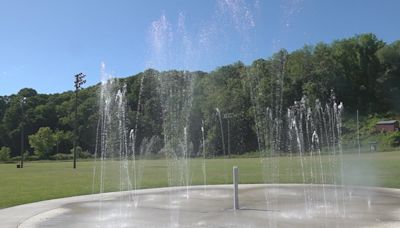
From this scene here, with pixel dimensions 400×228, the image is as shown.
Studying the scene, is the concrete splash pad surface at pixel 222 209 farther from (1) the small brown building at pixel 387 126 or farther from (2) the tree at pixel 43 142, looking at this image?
(2) the tree at pixel 43 142

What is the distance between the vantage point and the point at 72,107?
112 metres

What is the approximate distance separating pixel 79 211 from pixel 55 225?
2.32m

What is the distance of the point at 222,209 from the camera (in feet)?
41.2

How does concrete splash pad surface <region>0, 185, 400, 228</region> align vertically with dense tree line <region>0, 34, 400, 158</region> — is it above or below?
below

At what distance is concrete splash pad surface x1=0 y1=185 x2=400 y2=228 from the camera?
10570 mm

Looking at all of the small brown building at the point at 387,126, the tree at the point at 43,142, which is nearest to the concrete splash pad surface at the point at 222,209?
the small brown building at the point at 387,126

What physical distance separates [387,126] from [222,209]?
58.0 metres

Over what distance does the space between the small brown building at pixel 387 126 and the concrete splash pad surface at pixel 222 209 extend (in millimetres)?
51171

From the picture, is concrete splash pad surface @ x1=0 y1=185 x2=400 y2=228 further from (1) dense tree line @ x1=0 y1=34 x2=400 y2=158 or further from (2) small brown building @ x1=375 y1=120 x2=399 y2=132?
(1) dense tree line @ x1=0 y1=34 x2=400 y2=158

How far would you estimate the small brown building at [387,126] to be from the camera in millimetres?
64250

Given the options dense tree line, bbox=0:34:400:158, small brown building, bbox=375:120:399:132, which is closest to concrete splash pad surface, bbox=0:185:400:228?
small brown building, bbox=375:120:399:132

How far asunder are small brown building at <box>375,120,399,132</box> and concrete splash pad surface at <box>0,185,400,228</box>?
51171 mm

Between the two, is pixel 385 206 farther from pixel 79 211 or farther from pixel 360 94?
pixel 360 94

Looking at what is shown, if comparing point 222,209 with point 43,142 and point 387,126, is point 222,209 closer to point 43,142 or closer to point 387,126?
point 387,126
